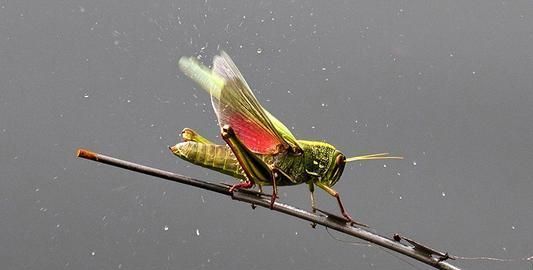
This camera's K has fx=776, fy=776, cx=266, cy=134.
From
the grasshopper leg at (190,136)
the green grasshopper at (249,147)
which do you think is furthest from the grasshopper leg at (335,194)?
the grasshopper leg at (190,136)

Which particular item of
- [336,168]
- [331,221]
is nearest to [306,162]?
[336,168]

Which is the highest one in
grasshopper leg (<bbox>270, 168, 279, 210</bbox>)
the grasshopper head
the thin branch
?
the grasshopper head

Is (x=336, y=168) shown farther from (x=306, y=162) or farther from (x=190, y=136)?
(x=190, y=136)

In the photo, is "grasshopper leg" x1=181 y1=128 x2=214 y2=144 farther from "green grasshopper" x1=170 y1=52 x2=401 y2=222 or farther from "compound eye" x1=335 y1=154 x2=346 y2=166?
"compound eye" x1=335 y1=154 x2=346 y2=166

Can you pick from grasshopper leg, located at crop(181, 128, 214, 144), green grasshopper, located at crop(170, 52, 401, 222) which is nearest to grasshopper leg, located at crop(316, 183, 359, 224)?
green grasshopper, located at crop(170, 52, 401, 222)

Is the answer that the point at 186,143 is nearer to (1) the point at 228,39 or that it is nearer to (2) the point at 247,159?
(2) the point at 247,159

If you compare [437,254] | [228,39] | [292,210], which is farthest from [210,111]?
[437,254]

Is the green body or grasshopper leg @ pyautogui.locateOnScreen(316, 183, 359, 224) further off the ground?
the green body

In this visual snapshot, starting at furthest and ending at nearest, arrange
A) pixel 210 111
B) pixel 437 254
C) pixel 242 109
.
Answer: pixel 210 111
pixel 242 109
pixel 437 254
